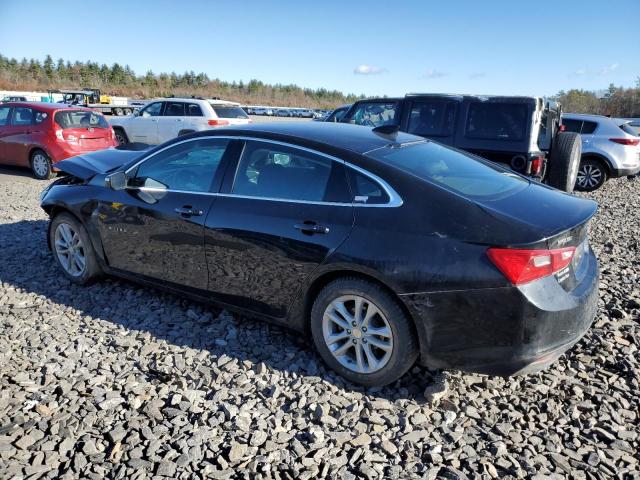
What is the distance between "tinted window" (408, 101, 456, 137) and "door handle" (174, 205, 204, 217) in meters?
5.90

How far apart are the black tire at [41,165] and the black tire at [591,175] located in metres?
11.9

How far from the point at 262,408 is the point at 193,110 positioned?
13.1 meters

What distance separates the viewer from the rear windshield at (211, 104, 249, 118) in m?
14.8

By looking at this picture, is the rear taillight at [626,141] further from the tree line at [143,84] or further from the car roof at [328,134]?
the tree line at [143,84]

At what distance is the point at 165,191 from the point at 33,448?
6.92ft

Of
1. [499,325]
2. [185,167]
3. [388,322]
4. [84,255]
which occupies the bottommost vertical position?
[84,255]

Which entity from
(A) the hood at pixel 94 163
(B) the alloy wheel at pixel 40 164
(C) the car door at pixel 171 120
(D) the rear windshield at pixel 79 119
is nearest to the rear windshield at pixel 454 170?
(A) the hood at pixel 94 163

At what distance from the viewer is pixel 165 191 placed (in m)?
4.16

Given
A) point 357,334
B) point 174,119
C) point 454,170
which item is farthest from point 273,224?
point 174,119

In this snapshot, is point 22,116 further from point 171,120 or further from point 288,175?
point 288,175

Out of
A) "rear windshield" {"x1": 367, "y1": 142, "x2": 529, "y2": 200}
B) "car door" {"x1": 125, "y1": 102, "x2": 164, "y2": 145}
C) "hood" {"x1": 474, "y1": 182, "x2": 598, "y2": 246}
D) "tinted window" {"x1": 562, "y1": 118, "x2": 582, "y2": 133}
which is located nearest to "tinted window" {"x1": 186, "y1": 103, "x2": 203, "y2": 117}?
"car door" {"x1": 125, "y1": 102, "x2": 164, "y2": 145}

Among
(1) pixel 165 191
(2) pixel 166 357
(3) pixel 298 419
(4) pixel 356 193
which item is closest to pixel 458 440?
(3) pixel 298 419

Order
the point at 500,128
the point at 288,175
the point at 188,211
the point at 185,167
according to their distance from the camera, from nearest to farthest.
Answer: the point at 288,175 → the point at 188,211 → the point at 185,167 → the point at 500,128

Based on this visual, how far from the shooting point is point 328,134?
3.76 meters
